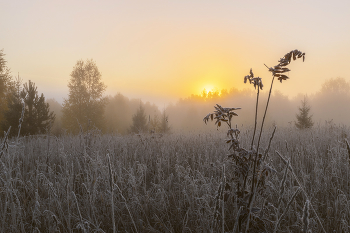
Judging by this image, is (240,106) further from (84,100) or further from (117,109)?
(84,100)

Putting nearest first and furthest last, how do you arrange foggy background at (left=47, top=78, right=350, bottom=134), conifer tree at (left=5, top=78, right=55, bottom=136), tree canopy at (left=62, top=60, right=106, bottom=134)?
conifer tree at (left=5, top=78, right=55, bottom=136) → tree canopy at (left=62, top=60, right=106, bottom=134) → foggy background at (left=47, top=78, right=350, bottom=134)

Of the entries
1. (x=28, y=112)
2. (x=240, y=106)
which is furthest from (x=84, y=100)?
(x=240, y=106)

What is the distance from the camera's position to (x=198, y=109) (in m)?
49.1

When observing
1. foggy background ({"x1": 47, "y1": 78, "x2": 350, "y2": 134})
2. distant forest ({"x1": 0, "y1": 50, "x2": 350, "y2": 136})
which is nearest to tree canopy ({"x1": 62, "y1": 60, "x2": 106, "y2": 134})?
distant forest ({"x1": 0, "y1": 50, "x2": 350, "y2": 136})

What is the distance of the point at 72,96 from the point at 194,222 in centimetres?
2522

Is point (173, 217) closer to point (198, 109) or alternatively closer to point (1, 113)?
point (1, 113)

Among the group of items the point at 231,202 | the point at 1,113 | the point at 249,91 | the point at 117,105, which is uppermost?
the point at 249,91

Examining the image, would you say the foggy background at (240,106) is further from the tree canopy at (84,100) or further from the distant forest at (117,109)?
the tree canopy at (84,100)

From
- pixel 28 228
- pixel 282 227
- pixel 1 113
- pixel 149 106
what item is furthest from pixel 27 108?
pixel 149 106

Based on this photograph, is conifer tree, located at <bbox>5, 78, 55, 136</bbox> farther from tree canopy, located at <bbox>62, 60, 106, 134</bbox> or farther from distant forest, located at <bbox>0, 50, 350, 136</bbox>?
tree canopy, located at <bbox>62, 60, 106, 134</bbox>

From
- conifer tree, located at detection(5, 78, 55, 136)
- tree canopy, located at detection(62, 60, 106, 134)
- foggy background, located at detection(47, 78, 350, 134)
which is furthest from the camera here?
foggy background, located at detection(47, 78, 350, 134)

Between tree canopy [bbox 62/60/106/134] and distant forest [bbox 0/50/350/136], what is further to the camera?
tree canopy [bbox 62/60/106/134]

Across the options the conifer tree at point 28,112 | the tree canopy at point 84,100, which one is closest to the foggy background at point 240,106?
the tree canopy at point 84,100

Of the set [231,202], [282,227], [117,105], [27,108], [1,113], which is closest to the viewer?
[282,227]
